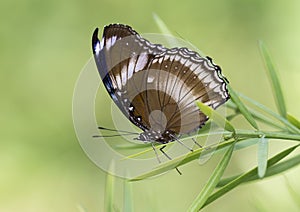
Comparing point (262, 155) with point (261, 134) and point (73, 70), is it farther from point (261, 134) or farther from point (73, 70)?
point (73, 70)

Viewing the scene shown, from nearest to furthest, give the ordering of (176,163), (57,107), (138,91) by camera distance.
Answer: (176,163), (138,91), (57,107)

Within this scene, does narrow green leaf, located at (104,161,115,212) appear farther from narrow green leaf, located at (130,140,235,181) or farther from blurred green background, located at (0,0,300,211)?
blurred green background, located at (0,0,300,211)

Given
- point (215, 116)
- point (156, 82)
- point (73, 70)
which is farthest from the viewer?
point (73, 70)

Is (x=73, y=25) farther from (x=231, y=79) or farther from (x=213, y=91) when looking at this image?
(x=213, y=91)

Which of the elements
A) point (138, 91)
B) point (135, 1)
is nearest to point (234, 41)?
point (135, 1)

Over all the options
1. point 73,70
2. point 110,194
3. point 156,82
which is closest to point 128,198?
point 110,194

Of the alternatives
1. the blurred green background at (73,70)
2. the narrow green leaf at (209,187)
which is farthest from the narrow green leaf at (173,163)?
the blurred green background at (73,70)
